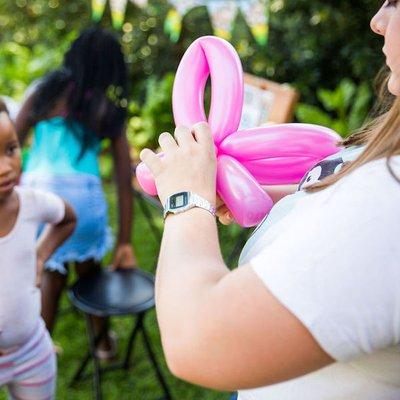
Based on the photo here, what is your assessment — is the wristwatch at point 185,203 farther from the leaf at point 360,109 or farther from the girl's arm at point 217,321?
the leaf at point 360,109

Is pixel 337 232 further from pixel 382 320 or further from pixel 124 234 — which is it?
pixel 124 234

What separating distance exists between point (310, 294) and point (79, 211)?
1.90 metres

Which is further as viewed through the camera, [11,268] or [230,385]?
[11,268]

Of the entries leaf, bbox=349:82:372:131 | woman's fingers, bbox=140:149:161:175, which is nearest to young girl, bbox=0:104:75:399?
woman's fingers, bbox=140:149:161:175

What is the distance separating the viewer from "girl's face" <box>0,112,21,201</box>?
55.8 inches

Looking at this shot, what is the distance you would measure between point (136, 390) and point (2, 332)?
1320 millimetres

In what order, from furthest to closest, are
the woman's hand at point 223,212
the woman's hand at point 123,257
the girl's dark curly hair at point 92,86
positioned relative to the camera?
1. the woman's hand at point 123,257
2. the girl's dark curly hair at point 92,86
3. the woman's hand at point 223,212

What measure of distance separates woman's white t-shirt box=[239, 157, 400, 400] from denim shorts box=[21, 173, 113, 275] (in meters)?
1.83

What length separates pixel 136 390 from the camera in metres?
2.62

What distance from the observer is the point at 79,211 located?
2.39 meters

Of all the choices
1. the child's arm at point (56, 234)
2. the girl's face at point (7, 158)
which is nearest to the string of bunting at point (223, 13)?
the child's arm at point (56, 234)

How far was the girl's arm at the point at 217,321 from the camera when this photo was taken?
0.63 metres

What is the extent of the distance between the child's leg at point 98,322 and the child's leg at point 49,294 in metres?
0.11

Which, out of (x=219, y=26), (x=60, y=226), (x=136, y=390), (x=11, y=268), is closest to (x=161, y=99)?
(x=219, y=26)
